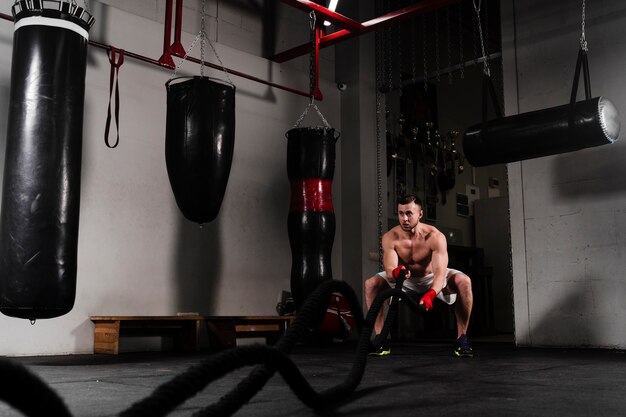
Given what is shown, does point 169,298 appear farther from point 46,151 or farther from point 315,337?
point 46,151

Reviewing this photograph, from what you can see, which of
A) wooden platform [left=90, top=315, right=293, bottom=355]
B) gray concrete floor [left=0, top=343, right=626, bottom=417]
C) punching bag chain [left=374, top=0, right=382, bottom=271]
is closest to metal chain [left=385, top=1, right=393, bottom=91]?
punching bag chain [left=374, top=0, right=382, bottom=271]

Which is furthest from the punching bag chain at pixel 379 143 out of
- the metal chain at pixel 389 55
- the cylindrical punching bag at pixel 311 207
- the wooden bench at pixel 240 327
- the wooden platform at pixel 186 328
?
the cylindrical punching bag at pixel 311 207

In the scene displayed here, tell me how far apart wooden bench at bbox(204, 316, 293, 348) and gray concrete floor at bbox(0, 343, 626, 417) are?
88 cm

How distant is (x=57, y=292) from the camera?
312 centimetres

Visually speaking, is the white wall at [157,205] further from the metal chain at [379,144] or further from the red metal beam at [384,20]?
the metal chain at [379,144]

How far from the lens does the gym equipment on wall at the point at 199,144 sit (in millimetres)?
3875

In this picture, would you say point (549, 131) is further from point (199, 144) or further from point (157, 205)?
point (157, 205)

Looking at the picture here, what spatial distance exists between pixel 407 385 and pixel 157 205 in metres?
3.32

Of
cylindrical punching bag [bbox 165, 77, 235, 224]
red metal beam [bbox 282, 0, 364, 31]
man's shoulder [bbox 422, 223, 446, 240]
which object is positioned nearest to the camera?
cylindrical punching bag [bbox 165, 77, 235, 224]

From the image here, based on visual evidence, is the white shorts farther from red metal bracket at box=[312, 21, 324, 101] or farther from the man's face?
red metal bracket at box=[312, 21, 324, 101]

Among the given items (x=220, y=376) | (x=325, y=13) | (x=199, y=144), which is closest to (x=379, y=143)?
(x=325, y=13)

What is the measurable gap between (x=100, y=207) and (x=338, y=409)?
3.56 m

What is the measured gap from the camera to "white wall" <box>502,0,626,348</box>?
5.06 m

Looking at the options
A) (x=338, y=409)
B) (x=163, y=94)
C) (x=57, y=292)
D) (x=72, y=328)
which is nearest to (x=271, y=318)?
(x=72, y=328)
